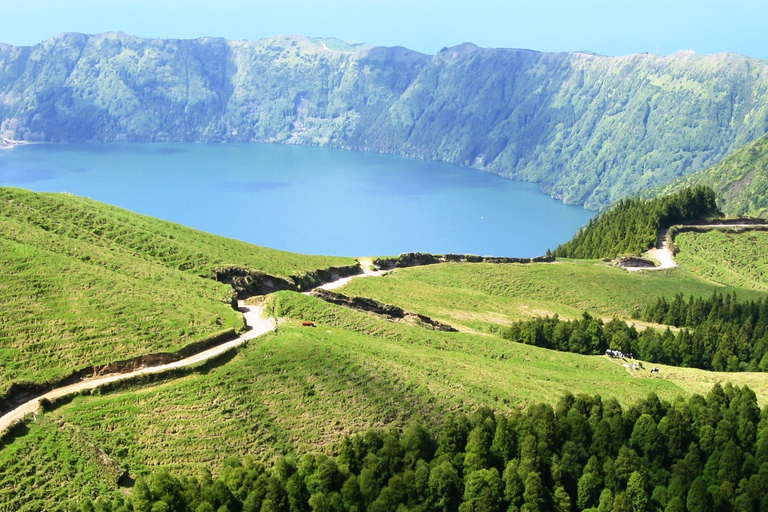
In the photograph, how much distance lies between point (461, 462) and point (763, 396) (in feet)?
107

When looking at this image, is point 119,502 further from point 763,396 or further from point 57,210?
point 763,396

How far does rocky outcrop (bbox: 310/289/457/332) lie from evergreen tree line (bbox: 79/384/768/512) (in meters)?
20.8

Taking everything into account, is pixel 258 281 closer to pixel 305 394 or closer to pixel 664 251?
pixel 305 394

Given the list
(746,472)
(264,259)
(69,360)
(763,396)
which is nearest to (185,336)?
(69,360)

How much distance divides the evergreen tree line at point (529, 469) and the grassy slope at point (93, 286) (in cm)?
1202

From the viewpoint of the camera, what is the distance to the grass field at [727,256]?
4348 inches

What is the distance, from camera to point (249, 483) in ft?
137

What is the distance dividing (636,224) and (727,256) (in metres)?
15.6

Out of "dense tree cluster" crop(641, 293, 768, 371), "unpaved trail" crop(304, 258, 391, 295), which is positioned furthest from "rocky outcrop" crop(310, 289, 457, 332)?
"dense tree cluster" crop(641, 293, 768, 371)

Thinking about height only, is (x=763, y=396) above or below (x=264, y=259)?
below

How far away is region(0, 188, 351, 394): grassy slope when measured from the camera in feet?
160

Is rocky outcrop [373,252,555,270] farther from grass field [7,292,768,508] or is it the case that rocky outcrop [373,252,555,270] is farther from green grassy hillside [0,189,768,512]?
grass field [7,292,768,508]

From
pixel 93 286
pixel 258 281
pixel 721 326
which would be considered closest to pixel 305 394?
pixel 93 286

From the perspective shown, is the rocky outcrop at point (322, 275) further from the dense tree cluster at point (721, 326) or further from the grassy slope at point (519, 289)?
the dense tree cluster at point (721, 326)
